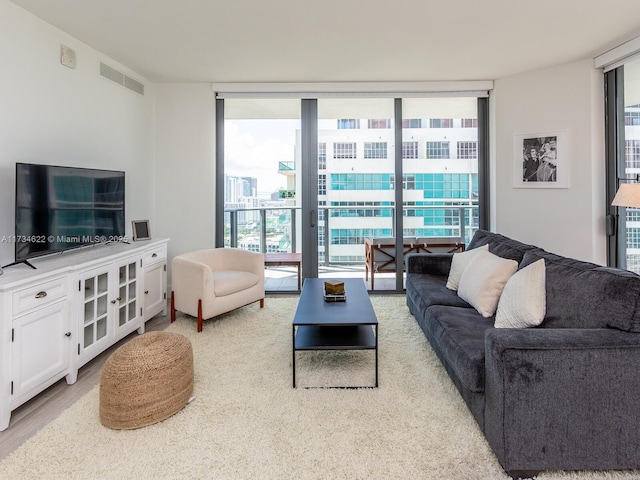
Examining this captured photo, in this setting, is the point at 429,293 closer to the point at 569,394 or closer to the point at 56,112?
the point at 569,394

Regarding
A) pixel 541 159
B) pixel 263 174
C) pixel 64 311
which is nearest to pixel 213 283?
pixel 64 311

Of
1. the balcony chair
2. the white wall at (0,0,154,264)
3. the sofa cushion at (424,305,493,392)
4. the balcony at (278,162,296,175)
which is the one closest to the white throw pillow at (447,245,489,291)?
the sofa cushion at (424,305,493,392)

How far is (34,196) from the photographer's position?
7.75 feet

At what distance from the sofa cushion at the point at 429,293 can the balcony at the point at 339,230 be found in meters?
1.13

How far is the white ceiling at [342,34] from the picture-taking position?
2.61 m

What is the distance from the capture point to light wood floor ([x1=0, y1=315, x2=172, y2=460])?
5.94ft

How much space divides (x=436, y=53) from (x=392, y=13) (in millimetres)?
945

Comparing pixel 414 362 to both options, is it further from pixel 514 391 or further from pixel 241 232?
pixel 241 232

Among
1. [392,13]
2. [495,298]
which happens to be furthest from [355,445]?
[392,13]

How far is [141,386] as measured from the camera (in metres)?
1.84

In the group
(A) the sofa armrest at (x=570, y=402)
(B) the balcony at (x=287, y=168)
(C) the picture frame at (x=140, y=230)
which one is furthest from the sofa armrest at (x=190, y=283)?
(A) the sofa armrest at (x=570, y=402)

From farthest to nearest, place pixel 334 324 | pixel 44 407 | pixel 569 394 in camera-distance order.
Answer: pixel 334 324 < pixel 44 407 < pixel 569 394

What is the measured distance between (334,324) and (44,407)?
5.88 ft

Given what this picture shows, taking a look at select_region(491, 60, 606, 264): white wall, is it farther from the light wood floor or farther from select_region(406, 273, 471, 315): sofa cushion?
the light wood floor
